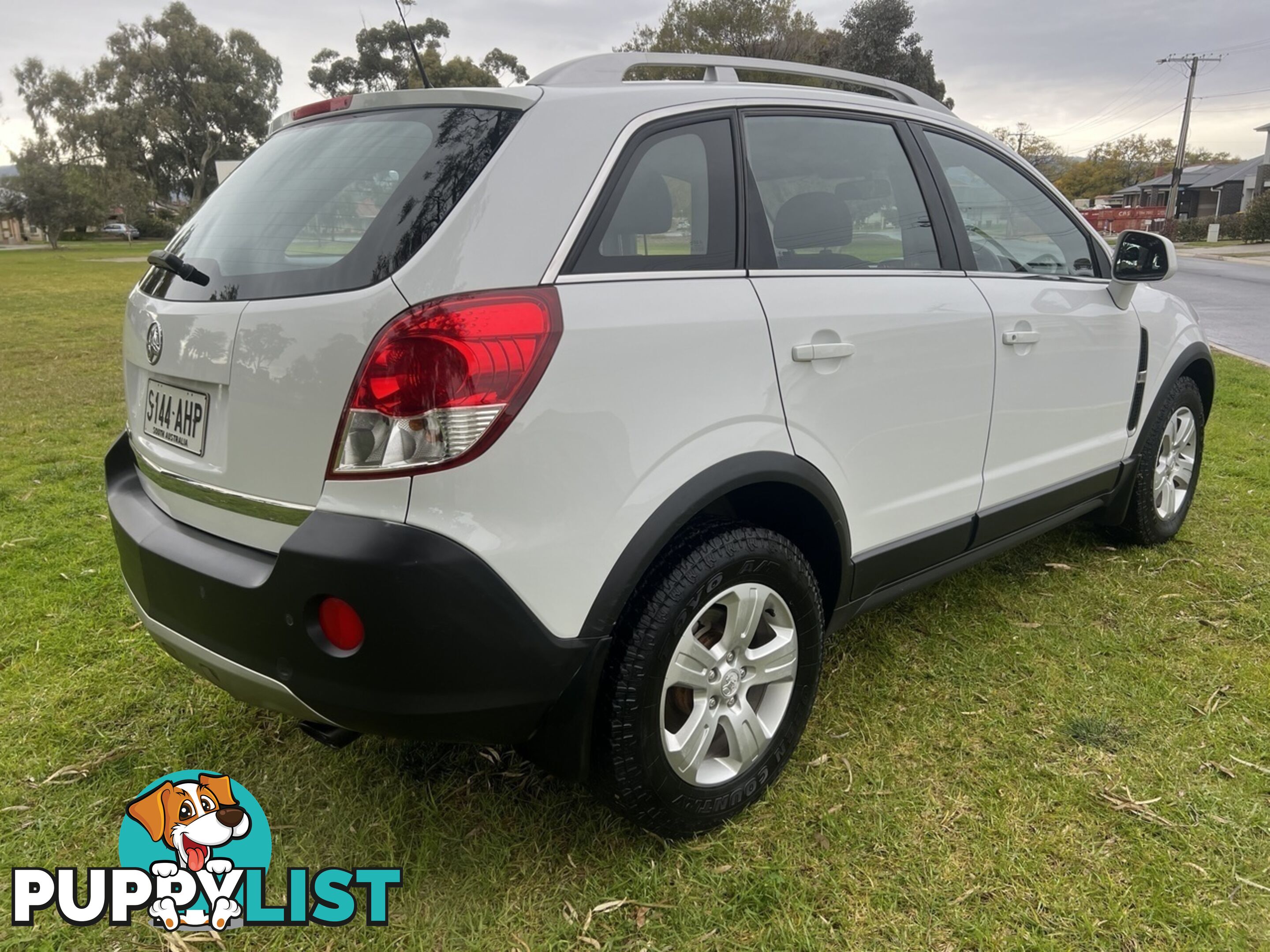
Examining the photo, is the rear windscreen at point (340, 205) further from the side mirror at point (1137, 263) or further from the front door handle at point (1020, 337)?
the side mirror at point (1137, 263)

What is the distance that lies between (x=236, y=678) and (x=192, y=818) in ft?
1.88

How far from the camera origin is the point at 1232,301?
52.4 feet

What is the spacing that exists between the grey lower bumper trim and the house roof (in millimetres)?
72892

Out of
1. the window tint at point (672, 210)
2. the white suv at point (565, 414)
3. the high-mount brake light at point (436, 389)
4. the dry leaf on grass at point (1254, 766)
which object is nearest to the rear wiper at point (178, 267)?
the white suv at point (565, 414)

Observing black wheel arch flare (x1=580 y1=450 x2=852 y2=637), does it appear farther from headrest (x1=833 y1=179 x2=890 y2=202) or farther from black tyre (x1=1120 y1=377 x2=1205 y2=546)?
black tyre (x1=1120 y1=377 x2=1205 y2=546)

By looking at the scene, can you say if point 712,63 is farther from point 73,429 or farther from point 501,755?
point 73,429

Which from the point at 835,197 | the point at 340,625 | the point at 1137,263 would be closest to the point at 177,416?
the point at 340,625

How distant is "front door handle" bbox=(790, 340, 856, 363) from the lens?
216 cm

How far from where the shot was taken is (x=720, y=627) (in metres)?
2.18

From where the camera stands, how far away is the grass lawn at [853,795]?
1.96 meters

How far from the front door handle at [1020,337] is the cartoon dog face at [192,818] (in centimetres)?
257

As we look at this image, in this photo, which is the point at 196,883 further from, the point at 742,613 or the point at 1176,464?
the point at 1176,464

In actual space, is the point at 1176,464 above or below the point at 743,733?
above

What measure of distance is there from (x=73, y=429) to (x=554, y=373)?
5.99 meters
